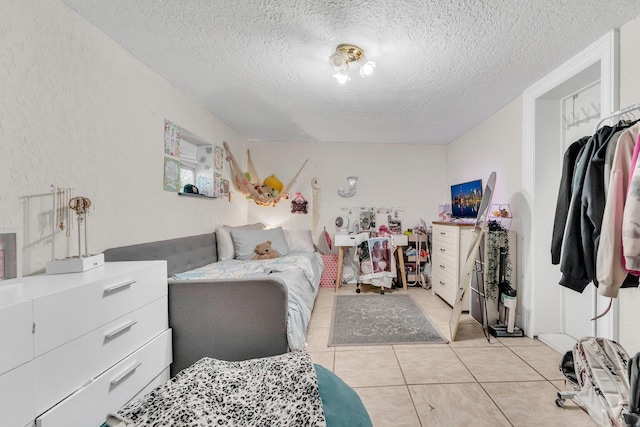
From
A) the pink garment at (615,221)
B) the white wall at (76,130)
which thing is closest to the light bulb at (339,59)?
the white wall at (76,130)

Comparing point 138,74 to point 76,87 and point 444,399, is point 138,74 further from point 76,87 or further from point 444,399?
point 444,399

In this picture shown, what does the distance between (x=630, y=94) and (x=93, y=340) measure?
3.07 metres

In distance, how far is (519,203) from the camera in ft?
8.39

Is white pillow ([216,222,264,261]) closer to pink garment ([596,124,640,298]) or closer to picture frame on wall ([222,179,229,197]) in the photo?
picture frame on wall ([222,179,229,197])

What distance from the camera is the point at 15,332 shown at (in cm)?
82

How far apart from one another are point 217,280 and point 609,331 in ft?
8.01

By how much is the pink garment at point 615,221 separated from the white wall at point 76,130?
272 cm

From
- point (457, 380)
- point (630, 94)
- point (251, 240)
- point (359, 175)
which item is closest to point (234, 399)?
point (457, 380)

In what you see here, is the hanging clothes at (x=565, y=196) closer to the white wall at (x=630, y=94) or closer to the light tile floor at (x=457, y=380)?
the white wall at (x=630, y=94)

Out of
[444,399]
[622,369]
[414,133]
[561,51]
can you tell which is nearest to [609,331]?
[622,369]

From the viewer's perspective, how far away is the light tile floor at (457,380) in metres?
1.46

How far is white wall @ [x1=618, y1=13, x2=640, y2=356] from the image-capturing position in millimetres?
1553

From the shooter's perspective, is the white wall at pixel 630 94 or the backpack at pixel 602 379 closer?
the backpack at pixel 602 379

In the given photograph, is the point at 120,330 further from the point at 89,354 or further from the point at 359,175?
the point at 359,175
